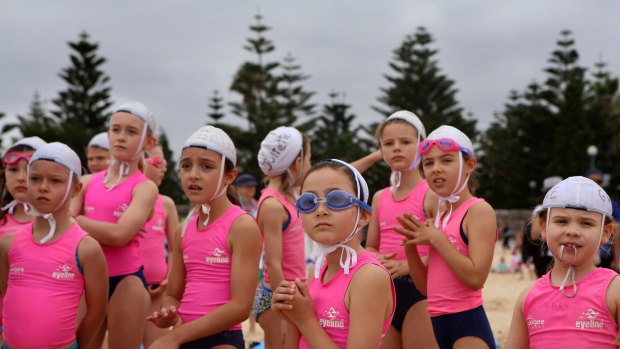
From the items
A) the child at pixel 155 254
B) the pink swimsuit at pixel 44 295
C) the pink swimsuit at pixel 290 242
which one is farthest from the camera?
the child at pixel 155 254

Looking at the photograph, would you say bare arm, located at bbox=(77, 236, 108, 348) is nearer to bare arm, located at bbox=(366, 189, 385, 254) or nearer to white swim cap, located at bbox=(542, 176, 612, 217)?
bare arm, located at bbox=(366, 189, 385, 254)

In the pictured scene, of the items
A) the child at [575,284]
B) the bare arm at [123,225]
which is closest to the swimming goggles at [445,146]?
the child at [575,284]

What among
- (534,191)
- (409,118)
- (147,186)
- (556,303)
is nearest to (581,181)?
(556,303)

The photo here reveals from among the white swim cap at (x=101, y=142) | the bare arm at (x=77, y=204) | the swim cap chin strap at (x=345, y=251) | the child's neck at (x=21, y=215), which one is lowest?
the swim cap chin strap at (x=345, y=251)

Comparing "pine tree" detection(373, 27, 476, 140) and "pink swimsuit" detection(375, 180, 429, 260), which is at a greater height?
"pine tree" detection(373, 27, 476, 140)

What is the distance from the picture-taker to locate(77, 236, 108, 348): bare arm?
4219 mm

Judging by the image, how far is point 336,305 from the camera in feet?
10.5

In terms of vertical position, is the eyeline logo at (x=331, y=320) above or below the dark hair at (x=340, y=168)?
below

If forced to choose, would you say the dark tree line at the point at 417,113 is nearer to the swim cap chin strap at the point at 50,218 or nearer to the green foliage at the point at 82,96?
the green foliage at the point at 82,96

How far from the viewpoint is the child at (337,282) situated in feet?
10.2

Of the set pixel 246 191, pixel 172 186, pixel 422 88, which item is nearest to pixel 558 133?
pixel 422 88

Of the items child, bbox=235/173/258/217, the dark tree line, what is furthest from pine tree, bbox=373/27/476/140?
child, bbox=235/173/258/217

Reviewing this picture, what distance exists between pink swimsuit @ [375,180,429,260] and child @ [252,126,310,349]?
67cm

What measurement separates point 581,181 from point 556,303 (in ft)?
2.01
